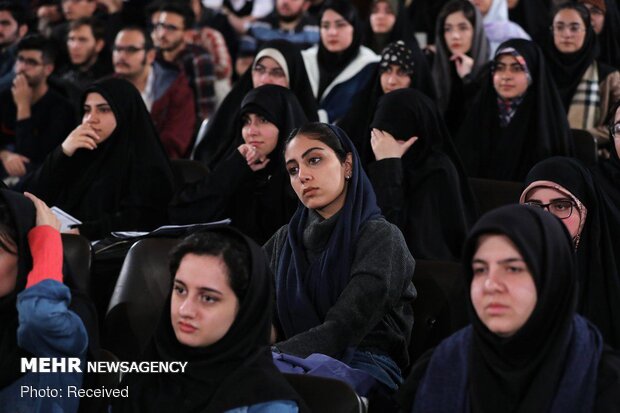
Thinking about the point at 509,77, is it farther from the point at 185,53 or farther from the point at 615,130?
the point at 185,53

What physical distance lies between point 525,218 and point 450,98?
13.0ft

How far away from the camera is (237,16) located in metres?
8.87

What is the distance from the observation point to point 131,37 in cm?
664

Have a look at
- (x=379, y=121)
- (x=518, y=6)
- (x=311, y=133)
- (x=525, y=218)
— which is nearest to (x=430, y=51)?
(x=518, y=6)

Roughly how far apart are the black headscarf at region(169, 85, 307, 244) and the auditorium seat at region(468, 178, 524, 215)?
2.59ft

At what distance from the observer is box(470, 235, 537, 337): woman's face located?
2.54 m

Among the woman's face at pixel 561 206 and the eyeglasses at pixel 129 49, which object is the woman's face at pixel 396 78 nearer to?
the eyeglasses at pixel 129 49

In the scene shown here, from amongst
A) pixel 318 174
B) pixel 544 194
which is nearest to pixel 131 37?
pixel 318 174

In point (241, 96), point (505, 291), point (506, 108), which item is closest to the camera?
point (505, 291)

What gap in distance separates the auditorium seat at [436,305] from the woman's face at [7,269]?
130cm

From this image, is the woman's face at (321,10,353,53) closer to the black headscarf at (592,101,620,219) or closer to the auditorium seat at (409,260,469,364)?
the black headscarf at (592,101,620,219)

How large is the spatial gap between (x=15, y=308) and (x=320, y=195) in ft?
3.35

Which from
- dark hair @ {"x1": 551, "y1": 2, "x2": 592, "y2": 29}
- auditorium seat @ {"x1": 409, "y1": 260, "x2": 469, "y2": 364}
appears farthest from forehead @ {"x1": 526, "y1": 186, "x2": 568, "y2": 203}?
dark hair @ {"x1": 551, "y1": 2, "x2": 592, "y2": 29}

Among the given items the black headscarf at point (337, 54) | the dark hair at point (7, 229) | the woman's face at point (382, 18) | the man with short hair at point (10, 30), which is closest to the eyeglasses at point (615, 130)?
the dark hair at point (7, 229)
